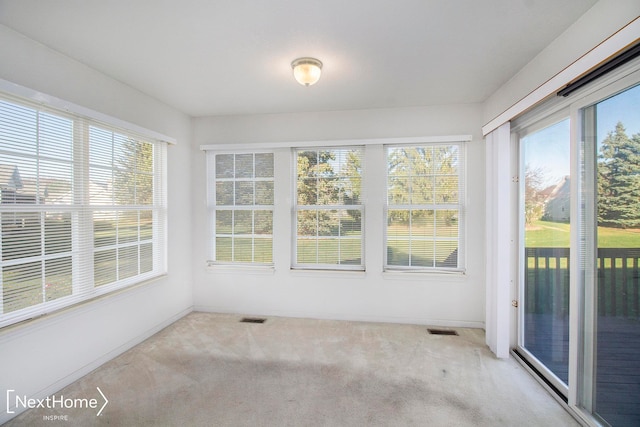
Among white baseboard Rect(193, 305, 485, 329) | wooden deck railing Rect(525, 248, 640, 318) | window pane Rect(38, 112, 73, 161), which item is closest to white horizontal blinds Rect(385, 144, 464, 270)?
white baseboard Rect(193, 305, 485, 329)

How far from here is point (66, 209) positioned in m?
2.30

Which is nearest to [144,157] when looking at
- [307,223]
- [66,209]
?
[66,209]

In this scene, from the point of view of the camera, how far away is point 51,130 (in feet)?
7.22

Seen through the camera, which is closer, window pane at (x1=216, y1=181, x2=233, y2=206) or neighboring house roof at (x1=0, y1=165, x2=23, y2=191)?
neighboring house roof at (x1=0, y1=165, x2=23, y2=191)

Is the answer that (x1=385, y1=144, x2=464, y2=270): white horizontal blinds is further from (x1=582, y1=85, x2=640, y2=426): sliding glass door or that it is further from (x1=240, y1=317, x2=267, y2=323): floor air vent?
(x1=240, y1=317, x2=267, y2=323): floor air vent

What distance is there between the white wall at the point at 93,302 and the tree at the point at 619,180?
12.9ft

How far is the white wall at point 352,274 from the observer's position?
340 cm

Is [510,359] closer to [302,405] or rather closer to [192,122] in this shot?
[302,405]

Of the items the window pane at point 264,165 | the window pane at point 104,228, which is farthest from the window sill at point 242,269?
the window pane at point 104,228

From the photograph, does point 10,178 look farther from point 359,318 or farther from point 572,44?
point 572,44

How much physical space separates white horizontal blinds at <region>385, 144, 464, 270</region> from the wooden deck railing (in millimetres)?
1114

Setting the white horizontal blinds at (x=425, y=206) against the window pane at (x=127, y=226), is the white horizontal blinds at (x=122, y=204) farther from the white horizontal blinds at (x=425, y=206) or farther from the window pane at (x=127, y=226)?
the white horizontal blinds at (x=425, y=206)

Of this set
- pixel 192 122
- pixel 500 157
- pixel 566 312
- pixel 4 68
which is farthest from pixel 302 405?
pixel 192 122

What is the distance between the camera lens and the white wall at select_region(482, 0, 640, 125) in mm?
1552
